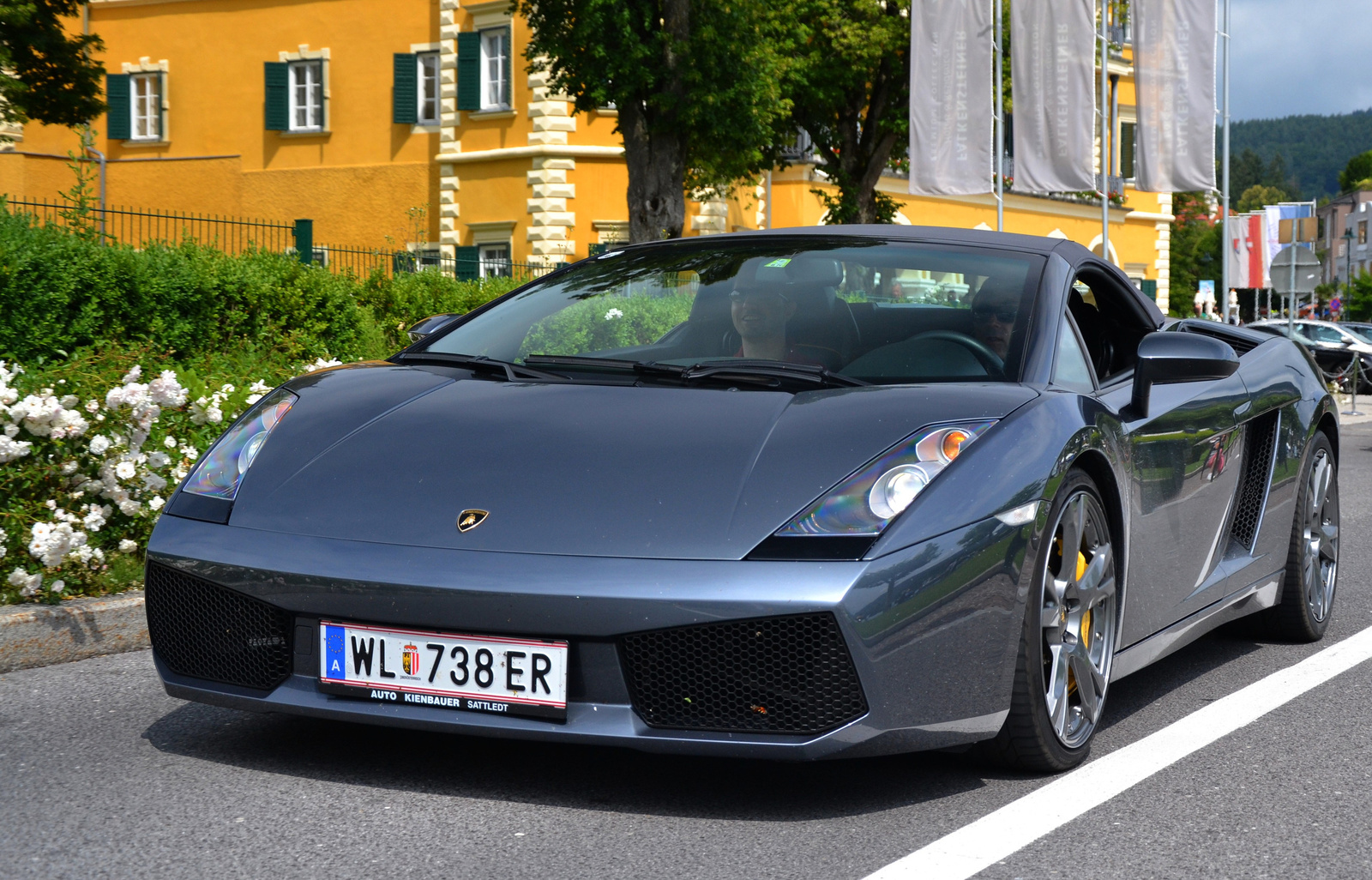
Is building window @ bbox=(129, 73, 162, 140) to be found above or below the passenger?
above

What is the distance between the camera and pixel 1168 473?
4.55m

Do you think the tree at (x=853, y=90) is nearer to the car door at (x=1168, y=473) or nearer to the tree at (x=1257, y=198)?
the car door at (x=1168, y=473)

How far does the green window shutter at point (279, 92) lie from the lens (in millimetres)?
35469

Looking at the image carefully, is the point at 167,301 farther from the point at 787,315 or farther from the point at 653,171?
the point at 653,171

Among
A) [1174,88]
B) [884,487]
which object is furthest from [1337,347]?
[884,487]

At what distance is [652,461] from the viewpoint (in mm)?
3578

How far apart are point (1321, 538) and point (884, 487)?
329cm

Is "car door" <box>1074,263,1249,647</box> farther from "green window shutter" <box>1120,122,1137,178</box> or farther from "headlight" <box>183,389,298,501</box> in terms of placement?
"green window shutter" <box>1120,122,1137,178</box>

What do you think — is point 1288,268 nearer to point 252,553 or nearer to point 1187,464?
point 1187,464

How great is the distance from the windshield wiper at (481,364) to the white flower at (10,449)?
1.67m

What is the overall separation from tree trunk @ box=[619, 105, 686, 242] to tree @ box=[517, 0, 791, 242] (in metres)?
0.01

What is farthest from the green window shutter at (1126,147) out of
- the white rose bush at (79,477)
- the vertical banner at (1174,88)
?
the white rose bush at (79,477)

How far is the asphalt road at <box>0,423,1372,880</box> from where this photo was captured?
3.16 meters

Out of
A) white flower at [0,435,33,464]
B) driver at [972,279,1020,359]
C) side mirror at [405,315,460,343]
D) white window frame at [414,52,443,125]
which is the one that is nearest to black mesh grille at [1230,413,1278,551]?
driver at [972,279,1020,359]
